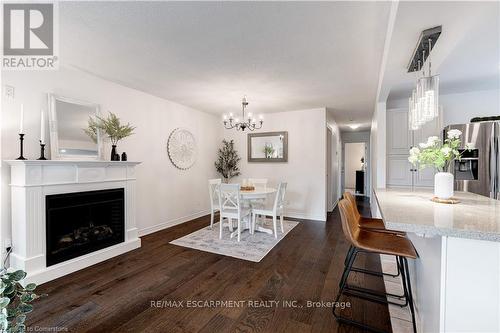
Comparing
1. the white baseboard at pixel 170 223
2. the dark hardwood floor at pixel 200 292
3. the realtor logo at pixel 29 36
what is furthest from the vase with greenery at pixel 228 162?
the realtor logo at pixel 29 36

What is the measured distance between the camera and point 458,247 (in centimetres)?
99

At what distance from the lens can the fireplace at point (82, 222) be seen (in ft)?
8.23

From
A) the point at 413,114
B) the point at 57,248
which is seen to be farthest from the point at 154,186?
the point at 413,114

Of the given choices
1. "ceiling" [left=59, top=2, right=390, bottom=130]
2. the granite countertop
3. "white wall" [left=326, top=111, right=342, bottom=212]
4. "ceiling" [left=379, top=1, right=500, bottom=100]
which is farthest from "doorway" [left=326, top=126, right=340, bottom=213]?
the granite countertop

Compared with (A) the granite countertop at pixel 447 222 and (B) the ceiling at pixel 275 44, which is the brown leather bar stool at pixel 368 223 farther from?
(B) the ceiling at pixel 275 44

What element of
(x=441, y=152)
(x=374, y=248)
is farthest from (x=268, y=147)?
(x=374, y=248)

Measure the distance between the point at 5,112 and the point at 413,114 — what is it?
4.10m

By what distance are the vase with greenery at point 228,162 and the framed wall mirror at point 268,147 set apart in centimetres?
40

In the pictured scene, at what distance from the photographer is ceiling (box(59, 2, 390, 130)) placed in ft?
5.83

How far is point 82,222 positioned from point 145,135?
165cm

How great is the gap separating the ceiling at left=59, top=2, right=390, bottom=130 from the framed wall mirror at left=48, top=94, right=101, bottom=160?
494 mm

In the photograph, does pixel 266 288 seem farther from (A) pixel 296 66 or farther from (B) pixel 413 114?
(A) pixel 296 66

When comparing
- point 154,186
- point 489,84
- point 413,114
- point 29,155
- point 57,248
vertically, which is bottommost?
point 57,248

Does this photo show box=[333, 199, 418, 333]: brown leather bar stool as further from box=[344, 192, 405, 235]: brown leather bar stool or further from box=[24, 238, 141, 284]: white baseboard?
box=[24, 238, 141, 284]: white baseboard
